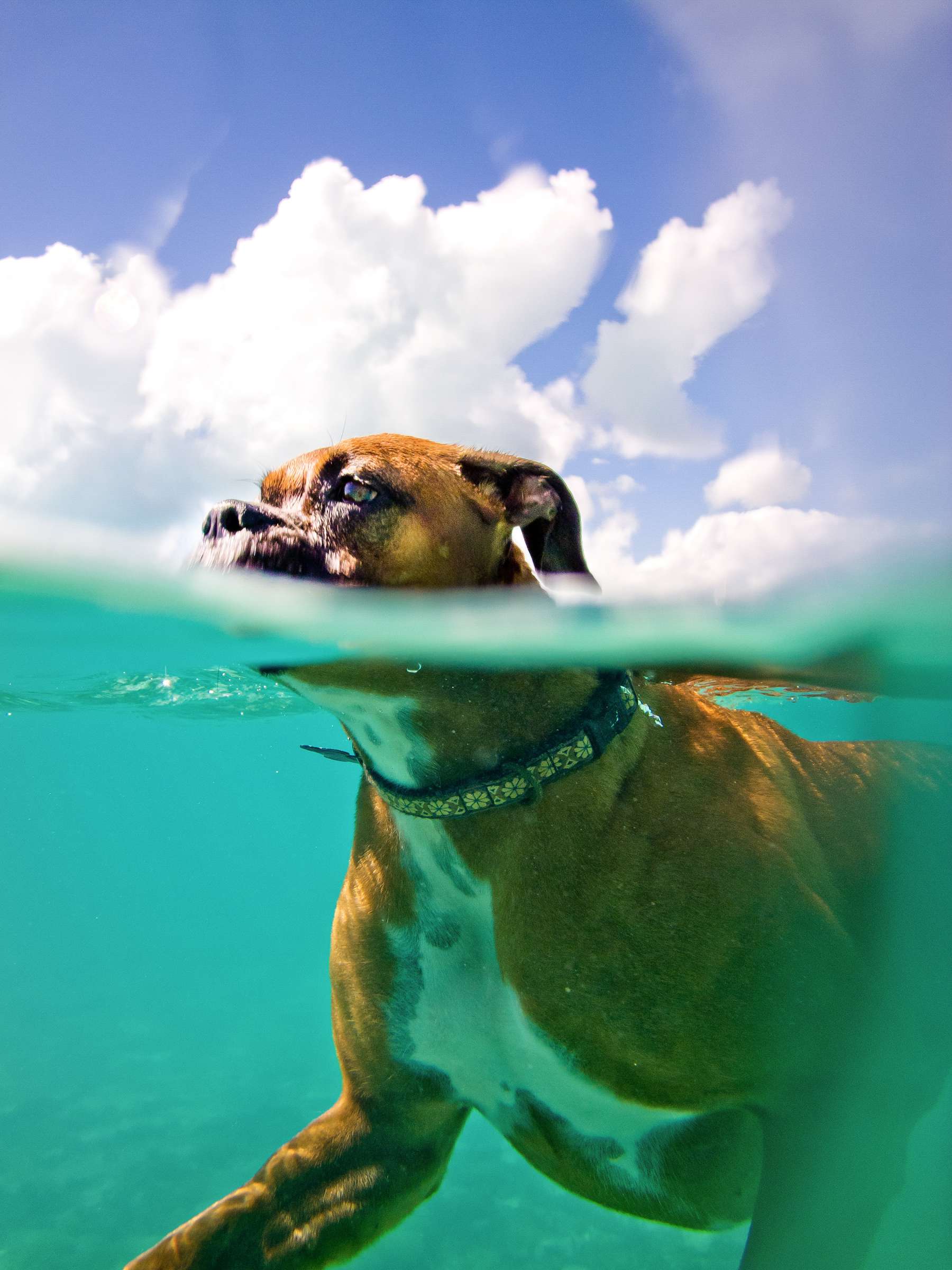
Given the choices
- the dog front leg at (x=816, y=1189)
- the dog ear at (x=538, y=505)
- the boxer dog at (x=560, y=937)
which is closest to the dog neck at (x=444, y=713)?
the boxer dog at (x=560, y=937)

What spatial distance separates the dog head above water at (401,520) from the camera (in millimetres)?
2484

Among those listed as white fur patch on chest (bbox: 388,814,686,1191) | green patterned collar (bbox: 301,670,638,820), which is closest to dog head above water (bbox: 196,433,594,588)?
green patterned collar (bbox: 301,670,638,820)

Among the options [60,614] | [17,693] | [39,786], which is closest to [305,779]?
[39,786]

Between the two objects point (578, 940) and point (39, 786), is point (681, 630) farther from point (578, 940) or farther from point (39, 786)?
point (39, 786)

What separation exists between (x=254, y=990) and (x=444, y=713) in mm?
26860

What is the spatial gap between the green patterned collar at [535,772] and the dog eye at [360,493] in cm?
82

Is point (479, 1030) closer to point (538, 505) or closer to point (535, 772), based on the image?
point (535, 772)

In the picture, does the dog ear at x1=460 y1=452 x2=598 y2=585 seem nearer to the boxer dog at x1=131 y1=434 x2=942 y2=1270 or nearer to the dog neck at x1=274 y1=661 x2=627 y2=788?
the boxer dog at x1=131 y1=434 x2=942 y2=1270

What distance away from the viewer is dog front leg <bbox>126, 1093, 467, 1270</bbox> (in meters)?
2.85

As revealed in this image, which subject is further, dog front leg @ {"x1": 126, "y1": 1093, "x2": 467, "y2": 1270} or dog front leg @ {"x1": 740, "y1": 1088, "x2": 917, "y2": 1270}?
→ dog front leg @ {"x1": 126, "y1": 1093, "x2": 467, "y2": 1270}

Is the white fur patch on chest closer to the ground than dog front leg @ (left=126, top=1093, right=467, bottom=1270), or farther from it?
farther from it

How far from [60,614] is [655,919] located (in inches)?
137

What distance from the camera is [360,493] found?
8.60 ft

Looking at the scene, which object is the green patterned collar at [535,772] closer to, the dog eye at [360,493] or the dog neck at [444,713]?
the dog neck at [444,713]
